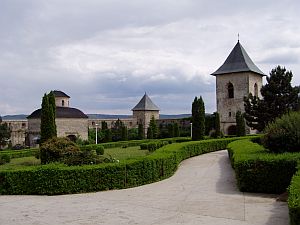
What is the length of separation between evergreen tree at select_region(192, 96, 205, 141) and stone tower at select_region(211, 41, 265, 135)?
14365 millimetres

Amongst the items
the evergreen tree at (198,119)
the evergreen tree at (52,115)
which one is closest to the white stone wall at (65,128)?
the evergreen tree at (198,119)

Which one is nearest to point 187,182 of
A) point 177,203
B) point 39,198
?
point 177,203

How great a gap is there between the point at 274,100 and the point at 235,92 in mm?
10987

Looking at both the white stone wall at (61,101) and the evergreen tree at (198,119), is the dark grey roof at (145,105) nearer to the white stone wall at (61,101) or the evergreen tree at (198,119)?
the white stone wall at (61,101)

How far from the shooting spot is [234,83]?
47.5 m

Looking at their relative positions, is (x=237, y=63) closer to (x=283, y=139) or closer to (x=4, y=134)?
(x=4, y=134)

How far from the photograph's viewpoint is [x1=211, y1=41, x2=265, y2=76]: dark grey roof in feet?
155

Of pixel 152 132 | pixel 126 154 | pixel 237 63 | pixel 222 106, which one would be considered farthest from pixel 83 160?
pixel 237 63

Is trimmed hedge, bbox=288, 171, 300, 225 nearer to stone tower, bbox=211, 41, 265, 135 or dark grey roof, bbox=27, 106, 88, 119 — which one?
dark grey roof, bbox=27, 106, 88, 119

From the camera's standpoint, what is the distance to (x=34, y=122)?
42656mm

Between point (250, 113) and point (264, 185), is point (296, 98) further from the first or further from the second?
point (264, 185)

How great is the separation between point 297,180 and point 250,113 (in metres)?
30.7

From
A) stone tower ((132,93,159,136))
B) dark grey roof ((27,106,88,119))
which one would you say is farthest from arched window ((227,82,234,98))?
dark grey roof ((27,106,88,119))

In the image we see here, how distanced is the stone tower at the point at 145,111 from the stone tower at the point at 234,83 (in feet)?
43.5
